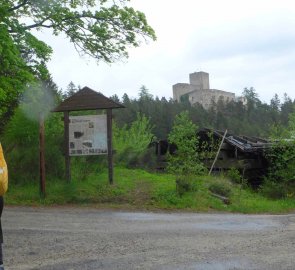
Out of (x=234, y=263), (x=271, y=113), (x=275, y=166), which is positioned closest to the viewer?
(x=234, y=263)

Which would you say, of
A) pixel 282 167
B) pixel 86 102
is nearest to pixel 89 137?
pixel 86 102

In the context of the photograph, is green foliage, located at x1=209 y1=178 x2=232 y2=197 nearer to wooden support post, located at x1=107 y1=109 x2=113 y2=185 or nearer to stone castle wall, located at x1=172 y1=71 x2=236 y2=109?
wooden support post, located at x1=107 y1=109 x2=113 y2=185

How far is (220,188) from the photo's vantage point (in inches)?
593

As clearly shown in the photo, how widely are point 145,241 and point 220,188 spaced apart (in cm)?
764

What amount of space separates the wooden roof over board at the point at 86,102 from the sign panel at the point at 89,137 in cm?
36

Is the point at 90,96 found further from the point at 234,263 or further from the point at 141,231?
the point at 234,263

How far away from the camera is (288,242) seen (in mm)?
7719

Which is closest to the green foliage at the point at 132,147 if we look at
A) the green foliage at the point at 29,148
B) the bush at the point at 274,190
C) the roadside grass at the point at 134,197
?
the green foliage at the point at 29,148

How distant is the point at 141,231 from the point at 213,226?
1671 mm

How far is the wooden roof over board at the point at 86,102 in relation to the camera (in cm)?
1540

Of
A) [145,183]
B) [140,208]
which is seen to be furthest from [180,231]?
[145,183]

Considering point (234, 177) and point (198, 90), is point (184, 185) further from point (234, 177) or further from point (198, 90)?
point (198, 90)

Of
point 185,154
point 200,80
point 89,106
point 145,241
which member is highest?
point 200,80

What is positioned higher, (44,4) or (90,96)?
(44,4)
